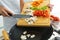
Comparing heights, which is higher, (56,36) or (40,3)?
(40,3)

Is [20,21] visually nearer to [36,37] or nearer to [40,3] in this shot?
[36,37]

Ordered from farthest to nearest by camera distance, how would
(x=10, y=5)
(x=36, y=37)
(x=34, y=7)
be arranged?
(x=10, y=5), (x=34, y=7), (x=36, y=37)

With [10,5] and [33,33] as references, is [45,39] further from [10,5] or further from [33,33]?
[10,5]

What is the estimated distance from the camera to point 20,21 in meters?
0.77

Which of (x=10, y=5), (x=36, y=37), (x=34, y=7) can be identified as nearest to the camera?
(x=36, y=37)

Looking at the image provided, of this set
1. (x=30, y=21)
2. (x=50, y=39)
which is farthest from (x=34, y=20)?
(x=50, y=39)

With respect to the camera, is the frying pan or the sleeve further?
the sleeve

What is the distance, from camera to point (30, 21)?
0.77 m

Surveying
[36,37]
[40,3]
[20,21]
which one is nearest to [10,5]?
[40,3]

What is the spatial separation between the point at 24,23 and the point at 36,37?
0.11 meters

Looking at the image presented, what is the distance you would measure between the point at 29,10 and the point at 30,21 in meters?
0.17

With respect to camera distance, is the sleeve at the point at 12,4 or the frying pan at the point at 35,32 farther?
the sleeve at the point at 12,4

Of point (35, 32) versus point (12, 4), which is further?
point (12, 4)

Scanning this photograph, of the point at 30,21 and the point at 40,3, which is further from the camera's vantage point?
the point at 40,3
